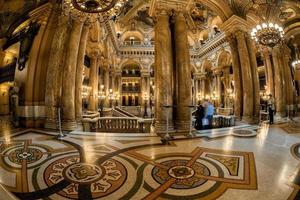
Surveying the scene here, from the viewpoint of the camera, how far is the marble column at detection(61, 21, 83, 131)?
7688 mm

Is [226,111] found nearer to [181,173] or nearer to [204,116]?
[204,116]

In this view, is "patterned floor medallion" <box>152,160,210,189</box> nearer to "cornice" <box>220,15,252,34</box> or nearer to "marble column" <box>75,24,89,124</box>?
"marble column" <box>75,24,89,124</box>

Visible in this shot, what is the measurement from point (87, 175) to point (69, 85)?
580cm

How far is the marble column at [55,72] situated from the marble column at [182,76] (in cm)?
534

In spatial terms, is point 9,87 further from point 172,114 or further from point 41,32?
point 172,114

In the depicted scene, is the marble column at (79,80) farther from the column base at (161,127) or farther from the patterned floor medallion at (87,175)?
the patterned floor medallion at (87,175)

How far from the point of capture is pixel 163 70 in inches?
273

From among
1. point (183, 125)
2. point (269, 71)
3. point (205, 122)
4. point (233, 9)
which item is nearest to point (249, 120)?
point (205, 122)

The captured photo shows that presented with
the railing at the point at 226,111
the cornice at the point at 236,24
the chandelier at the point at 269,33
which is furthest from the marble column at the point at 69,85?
the railing at the point at 226,111

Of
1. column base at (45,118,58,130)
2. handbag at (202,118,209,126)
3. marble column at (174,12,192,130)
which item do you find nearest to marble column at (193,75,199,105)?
handbag at (202,118,209,126)

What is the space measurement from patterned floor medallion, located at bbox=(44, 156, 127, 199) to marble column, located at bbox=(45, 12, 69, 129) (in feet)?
15.7

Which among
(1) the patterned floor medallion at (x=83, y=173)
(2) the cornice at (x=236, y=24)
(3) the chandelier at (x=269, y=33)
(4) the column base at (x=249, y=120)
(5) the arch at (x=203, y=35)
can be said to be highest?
(5) the arch at (x=203, y=35)

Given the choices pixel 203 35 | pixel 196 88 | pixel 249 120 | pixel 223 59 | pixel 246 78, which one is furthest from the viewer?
pixel 196 88

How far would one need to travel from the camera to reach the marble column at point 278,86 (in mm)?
A: 13672
